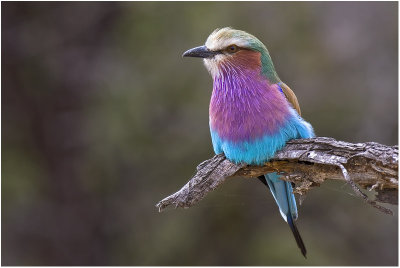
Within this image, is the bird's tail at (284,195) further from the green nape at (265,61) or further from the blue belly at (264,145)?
the green nape at (265,61)

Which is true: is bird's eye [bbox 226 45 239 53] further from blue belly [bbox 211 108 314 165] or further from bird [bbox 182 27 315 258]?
blue belly [bbox 211 108 314 165]

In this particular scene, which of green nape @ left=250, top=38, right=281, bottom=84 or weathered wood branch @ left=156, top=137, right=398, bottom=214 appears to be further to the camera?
green nape @ left=250, top=38, right=281, bottom=84

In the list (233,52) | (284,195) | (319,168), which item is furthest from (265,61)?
(284,195)

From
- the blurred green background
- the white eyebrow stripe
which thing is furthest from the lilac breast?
the blurred green background

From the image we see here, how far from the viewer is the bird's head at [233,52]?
10.6 feet

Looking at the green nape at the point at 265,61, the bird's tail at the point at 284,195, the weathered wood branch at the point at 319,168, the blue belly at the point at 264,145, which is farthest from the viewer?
the bird's tail at the point at 284,195

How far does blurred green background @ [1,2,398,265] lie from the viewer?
6.14m

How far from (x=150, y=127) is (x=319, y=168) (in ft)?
10.8

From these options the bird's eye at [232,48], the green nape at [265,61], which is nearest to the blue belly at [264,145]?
the green nape at [265,61]

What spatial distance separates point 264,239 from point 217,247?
0.50m

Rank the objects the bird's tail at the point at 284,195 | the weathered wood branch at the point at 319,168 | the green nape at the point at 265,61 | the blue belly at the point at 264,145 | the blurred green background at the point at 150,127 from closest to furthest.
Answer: the weathered wood branch at the point at 319,168 → the blue belly at the point at 264,145 → the green nape at the point at 265,61 → the bird's tail at the point at 284,195 → the blurred green background at the point at 150,127

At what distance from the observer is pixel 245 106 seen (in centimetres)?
318

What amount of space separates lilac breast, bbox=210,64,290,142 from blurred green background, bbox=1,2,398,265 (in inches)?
108

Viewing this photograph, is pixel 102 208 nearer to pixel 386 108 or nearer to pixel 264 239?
pixel 264 239
